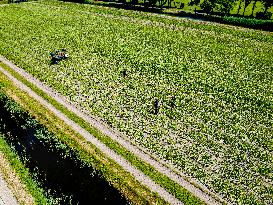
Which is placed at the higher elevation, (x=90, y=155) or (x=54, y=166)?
(x=90, y=155)

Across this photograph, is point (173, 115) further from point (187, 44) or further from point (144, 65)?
point (187, 44)

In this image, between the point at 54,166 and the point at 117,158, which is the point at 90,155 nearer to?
the point at 117,158

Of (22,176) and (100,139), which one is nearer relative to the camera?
(22,176)

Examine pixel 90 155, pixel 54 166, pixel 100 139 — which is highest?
Answer: pixel 100 139

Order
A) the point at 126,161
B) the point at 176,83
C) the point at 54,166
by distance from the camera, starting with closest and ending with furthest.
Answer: the point at 54,166 → the point at 126,161 → the point at 176,83

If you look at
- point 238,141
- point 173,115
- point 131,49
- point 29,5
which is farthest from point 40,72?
point 29,5

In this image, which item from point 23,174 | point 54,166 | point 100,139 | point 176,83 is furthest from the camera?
point 176,83

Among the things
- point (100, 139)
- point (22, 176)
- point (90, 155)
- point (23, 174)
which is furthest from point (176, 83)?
point (22, 176)
